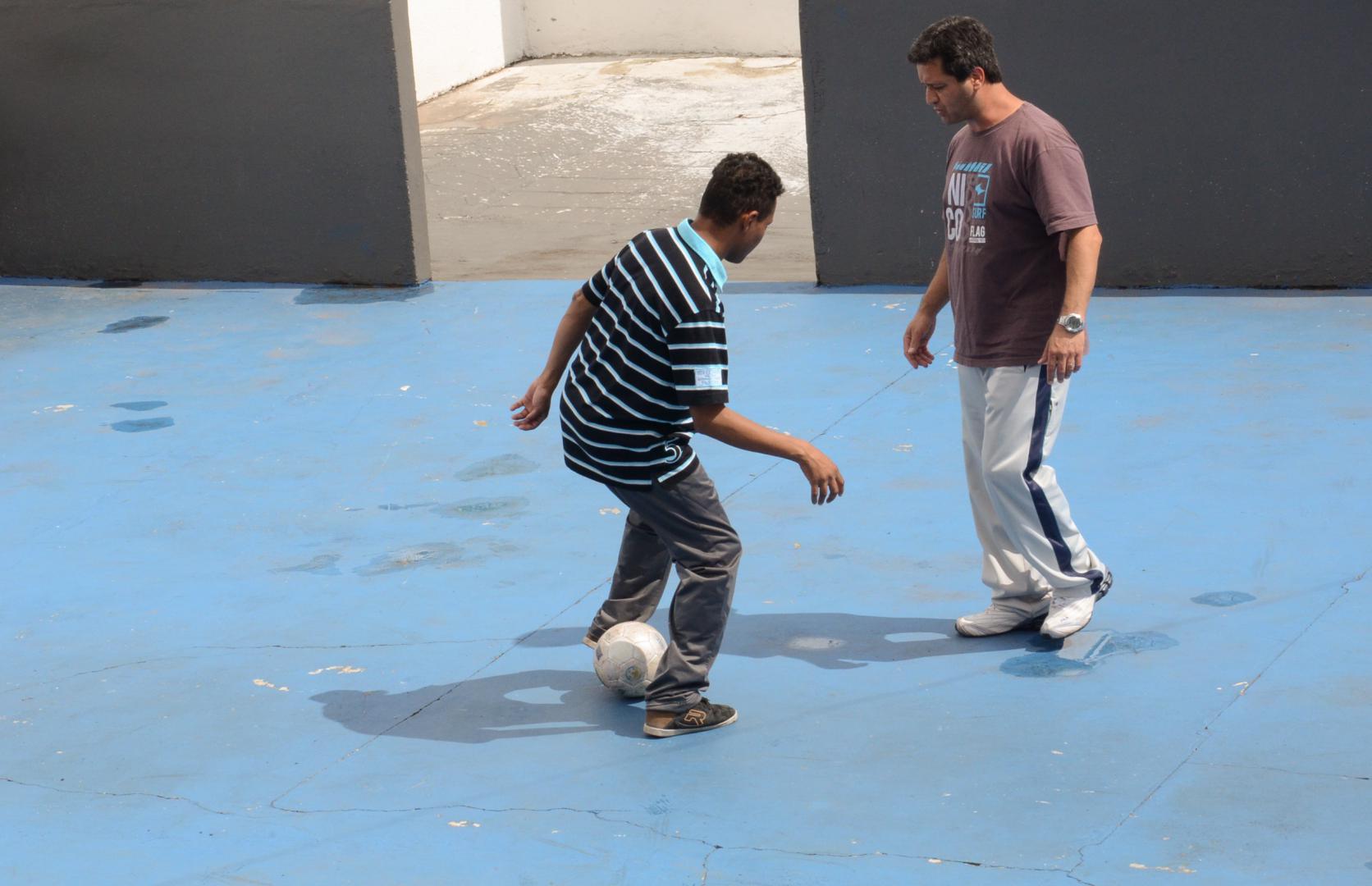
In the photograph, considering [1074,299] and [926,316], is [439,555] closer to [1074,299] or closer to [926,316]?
[926,316]

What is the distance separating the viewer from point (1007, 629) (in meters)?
4.98

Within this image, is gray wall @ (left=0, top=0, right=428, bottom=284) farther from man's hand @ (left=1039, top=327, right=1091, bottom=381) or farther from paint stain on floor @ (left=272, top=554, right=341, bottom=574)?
man's hand @ (left=1039, top=327, right=1091, bottom=381)

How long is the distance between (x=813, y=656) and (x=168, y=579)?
251 cm

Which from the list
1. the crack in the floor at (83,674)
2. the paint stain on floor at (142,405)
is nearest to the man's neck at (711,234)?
the crack in the floor at (83,674)

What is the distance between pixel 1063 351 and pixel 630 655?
152 cm

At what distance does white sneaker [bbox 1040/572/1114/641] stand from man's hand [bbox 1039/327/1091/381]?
74 cm

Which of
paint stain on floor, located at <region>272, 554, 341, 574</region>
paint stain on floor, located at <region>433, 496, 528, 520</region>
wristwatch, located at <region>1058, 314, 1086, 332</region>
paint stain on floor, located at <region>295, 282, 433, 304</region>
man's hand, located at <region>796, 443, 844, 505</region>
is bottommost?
paint stain on floor, located at <region>272, 554, 341, 574</region>

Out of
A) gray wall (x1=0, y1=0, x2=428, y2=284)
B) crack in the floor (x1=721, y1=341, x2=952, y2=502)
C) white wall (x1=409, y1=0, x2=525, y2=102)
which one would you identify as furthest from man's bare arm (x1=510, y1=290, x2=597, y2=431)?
white wall (x1=409, y1=0, x2=525, y2=102)

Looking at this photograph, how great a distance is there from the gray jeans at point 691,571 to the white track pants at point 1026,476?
88 centimetres

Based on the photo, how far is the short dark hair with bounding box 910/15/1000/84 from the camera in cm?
461

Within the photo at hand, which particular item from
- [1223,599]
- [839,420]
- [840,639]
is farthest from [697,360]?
[839,420]

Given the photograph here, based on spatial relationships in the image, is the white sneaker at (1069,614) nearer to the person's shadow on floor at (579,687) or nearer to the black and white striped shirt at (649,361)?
the person's shadow on floor at (579,687)

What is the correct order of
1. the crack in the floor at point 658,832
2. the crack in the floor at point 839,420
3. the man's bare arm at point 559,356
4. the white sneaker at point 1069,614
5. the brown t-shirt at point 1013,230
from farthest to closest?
the crack in the floor at point 839,420 < the white sneaker at point 1069,614 < the brown t-shirt at point 1013,230 < the man's bare arm at point 559,356 < the crack in the floor at point 658,832

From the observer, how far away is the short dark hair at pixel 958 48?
4605 mm
